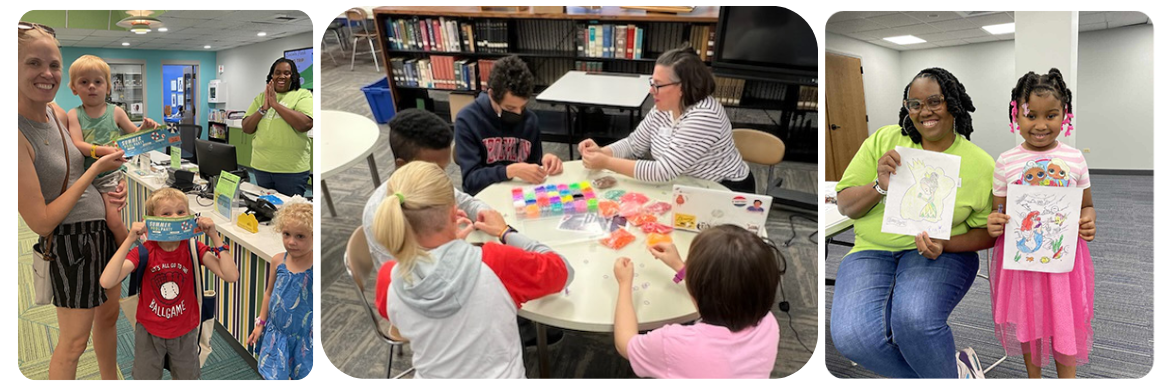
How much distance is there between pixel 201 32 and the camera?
1.90 m

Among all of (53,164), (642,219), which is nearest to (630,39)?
(642,219)

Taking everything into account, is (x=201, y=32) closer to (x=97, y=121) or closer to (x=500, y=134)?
(x=97, y=121)

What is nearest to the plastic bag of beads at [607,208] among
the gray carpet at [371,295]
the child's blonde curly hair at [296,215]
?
the gray carpet at [371,295]

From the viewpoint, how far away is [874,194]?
193cm

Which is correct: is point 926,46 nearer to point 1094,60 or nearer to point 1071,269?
point 1094,60

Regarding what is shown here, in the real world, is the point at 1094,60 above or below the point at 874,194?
above

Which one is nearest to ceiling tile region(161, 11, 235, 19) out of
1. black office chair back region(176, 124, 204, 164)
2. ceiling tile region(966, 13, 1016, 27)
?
black office chair back region(176, 124, 204, 164)

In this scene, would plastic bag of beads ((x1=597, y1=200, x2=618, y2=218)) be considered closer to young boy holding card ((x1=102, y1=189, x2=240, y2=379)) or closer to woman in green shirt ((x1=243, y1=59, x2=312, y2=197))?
woman in green shirt ((x1=243, y1=59, x2=312, y2=197))

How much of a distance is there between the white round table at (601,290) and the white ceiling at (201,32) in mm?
737

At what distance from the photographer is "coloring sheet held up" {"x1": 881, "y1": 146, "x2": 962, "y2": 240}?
72.0 inches

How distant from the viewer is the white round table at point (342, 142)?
181 cm

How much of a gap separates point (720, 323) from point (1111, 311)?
7.34ft
